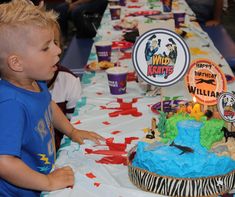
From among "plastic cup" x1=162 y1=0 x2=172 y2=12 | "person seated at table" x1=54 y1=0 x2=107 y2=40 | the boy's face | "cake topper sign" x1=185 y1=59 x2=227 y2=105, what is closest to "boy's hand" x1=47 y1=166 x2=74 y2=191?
the boy's face

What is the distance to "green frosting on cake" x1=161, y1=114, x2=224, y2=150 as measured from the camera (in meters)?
1.10

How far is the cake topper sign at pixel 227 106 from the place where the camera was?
1146 millimetres

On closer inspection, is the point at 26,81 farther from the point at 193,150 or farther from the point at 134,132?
the point at 193,150

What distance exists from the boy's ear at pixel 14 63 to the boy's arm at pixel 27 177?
0.30 m

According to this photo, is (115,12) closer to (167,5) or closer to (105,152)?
(167,5)

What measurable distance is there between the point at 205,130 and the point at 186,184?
0.19 metres

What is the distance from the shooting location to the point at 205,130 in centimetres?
→ 111

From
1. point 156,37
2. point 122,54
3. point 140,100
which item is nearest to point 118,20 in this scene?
point 122,54

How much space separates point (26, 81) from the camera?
1351 mm

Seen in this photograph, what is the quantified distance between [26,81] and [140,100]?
1.66 feet

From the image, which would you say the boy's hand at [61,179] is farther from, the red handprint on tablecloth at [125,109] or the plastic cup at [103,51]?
the plastic cup at [103,51]

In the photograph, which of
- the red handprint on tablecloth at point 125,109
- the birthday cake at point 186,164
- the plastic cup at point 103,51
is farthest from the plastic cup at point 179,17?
the birthday cake at point 186,164

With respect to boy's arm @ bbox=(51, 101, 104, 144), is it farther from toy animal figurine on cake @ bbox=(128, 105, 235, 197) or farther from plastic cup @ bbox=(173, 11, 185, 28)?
plastic cup @ bbox=(173, 11, 185, 28)

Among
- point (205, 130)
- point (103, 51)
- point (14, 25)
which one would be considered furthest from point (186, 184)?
point (103, 51)
